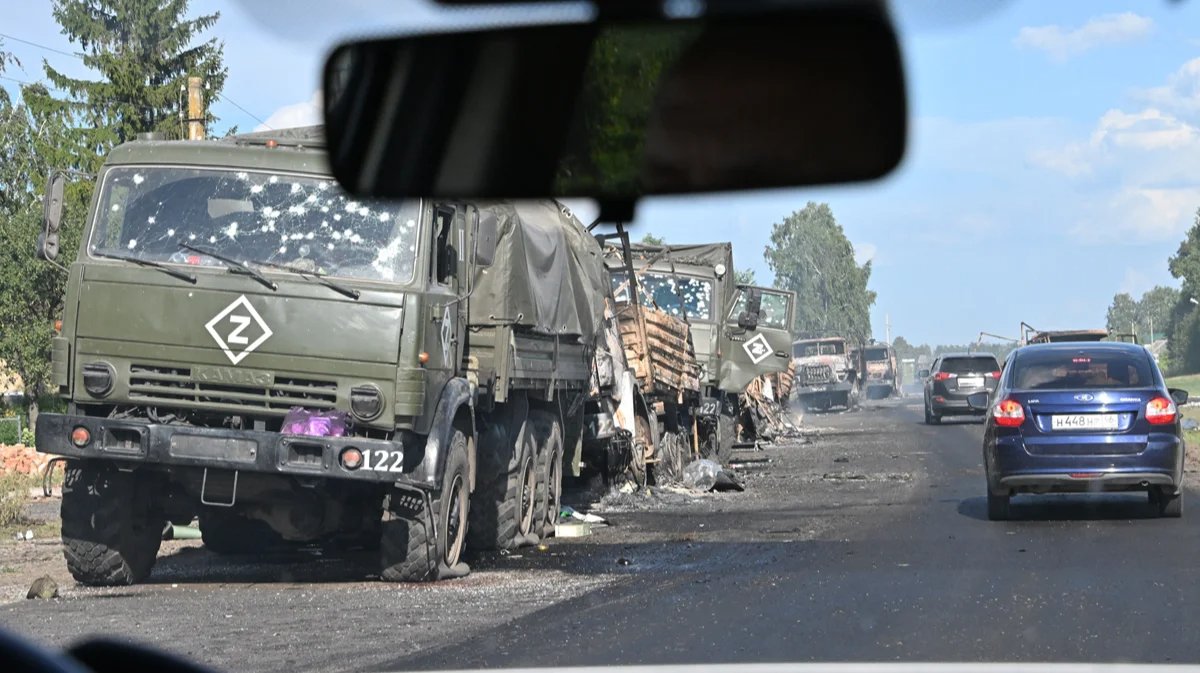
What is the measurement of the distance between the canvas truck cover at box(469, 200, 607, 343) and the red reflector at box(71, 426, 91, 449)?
2.87 metres

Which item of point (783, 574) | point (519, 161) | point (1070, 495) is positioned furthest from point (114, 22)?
point (519, 161)

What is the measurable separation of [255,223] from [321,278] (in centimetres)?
62

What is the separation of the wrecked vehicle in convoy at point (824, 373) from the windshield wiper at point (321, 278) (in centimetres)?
4655

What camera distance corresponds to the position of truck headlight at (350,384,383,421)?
392 inches

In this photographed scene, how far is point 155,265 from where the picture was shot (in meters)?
10.1

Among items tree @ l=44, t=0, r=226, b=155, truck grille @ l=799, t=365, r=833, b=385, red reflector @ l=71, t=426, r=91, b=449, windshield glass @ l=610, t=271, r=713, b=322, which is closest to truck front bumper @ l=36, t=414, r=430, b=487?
red reflector @ l=71, t=426, r=91, b=449

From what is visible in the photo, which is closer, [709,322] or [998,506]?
[998,506]

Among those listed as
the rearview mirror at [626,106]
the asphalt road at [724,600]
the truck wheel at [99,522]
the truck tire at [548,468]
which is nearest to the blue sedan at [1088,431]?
the asphalt road at [724,600]

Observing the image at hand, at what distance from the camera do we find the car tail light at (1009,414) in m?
13.5

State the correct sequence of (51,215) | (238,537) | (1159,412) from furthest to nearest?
(1159,412) < (238,537) < (51,215)

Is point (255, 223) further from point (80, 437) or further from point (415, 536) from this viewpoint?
point (415, 536)

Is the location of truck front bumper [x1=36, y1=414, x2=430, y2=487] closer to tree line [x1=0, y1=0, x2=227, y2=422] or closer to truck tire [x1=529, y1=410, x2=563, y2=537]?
truck tire [x1=529, y1=410, x2=563, y2=537]

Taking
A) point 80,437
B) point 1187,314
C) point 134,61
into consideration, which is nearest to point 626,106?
point 80,437

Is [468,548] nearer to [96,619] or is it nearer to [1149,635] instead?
[96,619]
